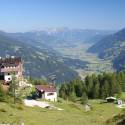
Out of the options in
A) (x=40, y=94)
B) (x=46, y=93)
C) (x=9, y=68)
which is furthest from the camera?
(x=9, y=68)

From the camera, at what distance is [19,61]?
6324 inches

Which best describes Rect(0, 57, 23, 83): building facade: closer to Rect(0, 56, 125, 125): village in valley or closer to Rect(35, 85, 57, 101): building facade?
Rect(0, 56, 125, 125): village in valley

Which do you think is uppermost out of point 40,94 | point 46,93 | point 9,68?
point 9,68

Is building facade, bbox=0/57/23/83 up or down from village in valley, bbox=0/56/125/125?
up

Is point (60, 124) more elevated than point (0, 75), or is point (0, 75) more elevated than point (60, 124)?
point (0, 75)

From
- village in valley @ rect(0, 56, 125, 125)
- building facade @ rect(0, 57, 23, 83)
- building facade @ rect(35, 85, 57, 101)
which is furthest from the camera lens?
building facade @ rect(0, 57, 23, 83)

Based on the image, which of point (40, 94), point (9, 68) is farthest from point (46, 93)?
point (9, 68)

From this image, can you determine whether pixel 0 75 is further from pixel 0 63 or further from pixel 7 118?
pixel 7 118

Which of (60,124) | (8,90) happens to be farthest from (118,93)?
(60,124)

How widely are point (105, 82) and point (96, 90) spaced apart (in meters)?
7.76

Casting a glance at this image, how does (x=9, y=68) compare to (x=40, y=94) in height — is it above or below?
above

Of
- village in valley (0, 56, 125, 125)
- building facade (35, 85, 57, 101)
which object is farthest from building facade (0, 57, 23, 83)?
building facade (35, 85, 57, 101)

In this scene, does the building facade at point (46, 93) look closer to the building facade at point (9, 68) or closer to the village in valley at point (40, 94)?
the village in valley at point (40, 94)

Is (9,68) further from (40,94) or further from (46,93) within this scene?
(46,93)
